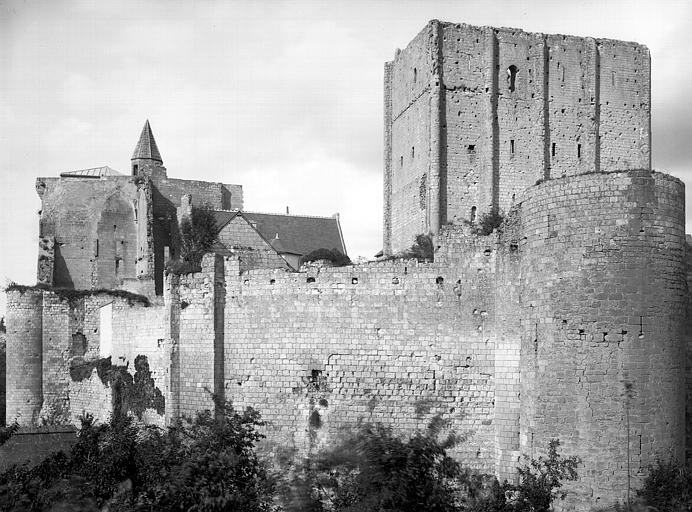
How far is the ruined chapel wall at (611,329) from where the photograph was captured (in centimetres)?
1688

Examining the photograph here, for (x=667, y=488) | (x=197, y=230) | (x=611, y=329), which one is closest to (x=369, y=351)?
(x=611, y=329)

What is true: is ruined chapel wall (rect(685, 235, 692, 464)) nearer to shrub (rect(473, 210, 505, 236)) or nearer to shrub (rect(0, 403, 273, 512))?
shrub (rect(0, 403, 273, 512))

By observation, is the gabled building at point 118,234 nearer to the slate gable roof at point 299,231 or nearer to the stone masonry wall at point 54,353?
the slate gable roof at point 299,231

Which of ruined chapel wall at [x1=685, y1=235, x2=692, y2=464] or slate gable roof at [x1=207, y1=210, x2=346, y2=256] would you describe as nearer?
ruined chapel wall at [x1=685, y1=235, x2=692, y2=464]

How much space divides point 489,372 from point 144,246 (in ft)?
82.8

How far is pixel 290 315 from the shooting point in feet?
67.5

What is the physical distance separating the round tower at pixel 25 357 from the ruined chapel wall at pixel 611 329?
19.3m

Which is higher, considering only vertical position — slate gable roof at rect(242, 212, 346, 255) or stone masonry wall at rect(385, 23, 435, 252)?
stone masonry wall at rect(385, 23, 435, 252)

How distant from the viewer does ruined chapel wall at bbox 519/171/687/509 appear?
16875 millimetres

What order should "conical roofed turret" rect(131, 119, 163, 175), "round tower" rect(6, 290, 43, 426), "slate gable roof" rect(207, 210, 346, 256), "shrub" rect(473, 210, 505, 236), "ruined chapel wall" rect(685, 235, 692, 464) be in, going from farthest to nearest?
"conical roofed turret" rect(131, 119, 163, 175), "slate gable roof" rect(207, 210, 346, 256), "shrub" rect(473, 210, 505, 236), "round tower" rect(6, 290, 43, 426), "ruined chapel wall" rect(685, 235, 692, 464)

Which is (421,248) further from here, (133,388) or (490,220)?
(133,388)

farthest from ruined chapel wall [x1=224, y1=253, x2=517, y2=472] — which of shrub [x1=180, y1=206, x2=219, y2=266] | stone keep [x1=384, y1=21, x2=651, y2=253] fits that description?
shrub [x1=180, y1=206, x2=219, y2=266]

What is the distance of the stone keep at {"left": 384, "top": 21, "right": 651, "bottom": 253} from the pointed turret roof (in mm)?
17719

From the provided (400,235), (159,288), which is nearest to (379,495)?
(400,235)
